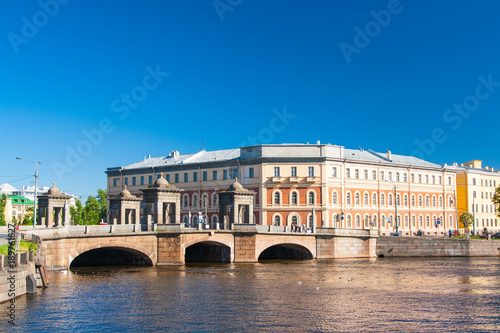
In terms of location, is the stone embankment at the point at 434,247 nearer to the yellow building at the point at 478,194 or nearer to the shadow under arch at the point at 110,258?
the shadow under arch at the point at 110,258

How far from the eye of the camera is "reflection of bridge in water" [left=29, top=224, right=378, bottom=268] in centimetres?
5053

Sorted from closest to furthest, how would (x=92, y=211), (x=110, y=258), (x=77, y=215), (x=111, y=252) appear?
1. (x=111, y=252)
2. (x=110, y=258)
3. (x=92, y=211)
4. (x=77, y=215)

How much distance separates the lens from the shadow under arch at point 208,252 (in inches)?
2552

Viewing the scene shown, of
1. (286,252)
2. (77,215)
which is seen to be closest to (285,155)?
(286,252)

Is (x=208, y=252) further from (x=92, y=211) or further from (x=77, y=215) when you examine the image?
(x=77, y=215)

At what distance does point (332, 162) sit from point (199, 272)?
40.7m

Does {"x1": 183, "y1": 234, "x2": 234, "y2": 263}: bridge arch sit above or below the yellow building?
below

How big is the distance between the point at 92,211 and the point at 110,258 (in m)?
74.0

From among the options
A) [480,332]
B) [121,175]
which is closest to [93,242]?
[480,332]

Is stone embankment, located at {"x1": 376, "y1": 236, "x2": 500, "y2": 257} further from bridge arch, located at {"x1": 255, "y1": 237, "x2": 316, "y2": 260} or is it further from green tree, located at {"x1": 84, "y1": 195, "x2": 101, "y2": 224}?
green tree, located at {"x1": 84, "y1": 195, "x2": 101, "y2": 224}

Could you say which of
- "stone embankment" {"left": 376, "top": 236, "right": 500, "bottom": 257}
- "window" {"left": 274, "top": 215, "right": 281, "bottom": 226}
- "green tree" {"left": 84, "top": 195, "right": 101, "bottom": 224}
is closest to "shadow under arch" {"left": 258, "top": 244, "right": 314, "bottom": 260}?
"stone embankment" {"left": 376, "top": 236, "right": 500, "bottom": 257}

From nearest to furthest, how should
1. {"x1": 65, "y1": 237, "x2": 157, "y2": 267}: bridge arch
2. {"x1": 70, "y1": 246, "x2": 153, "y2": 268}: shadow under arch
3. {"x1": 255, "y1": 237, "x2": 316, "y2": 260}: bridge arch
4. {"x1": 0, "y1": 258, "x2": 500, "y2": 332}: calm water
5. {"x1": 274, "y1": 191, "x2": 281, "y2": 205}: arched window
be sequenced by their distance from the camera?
{"x1": 0, "y1": 258, "x2": 500, "y2": 332}: calm water < {"x1": 65, "y1": 237, "x2": 157, "y2": 267}: bridge arch < {"x1": 70, "y1": 246, "x2": 153, "y2": 268}: shadow under arch < {"x1": 255, "y1": 237, "x2": 316, "y2": 260}: bridge arch < {"x1": 274, "y1": 191, "x2": 281, "y2": 205}: arched window

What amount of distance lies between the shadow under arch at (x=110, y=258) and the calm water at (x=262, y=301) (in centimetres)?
227

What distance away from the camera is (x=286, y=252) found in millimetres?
74500
